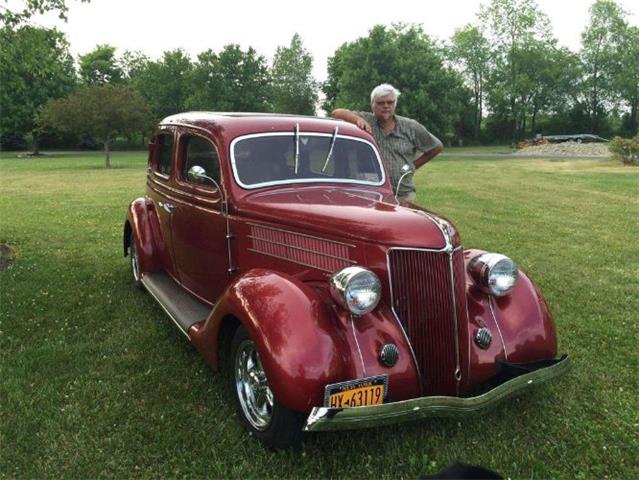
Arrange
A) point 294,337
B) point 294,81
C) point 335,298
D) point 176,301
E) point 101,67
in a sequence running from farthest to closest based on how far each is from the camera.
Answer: point 101,67 → point 294,81 → point 176,301 → point 335,298 → point 294,337

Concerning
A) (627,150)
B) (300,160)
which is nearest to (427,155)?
(300,160)

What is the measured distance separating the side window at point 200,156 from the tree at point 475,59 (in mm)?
54434

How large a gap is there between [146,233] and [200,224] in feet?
4.60

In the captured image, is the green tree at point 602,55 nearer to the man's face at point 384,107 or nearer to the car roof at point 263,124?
the man's face at point 384,107

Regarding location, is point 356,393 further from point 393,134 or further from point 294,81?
point 294,81

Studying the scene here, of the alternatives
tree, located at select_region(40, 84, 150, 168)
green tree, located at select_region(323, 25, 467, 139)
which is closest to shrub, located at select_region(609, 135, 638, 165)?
green tree, located at select_region(323, 25, 467, 139)

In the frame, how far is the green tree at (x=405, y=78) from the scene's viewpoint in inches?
1443

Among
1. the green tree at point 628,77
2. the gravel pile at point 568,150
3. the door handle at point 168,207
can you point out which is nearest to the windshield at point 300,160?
the door handle at point 168,207

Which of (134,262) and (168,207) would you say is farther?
(134,262)

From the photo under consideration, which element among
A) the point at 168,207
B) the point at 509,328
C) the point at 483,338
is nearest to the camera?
the point at 483,338

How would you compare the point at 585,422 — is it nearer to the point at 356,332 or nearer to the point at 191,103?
the point at 356,332

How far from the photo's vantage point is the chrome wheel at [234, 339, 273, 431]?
121 inches

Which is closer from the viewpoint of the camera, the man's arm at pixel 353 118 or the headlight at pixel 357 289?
the headlight at pixel 357 289

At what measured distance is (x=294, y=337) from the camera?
2754 millimetres
